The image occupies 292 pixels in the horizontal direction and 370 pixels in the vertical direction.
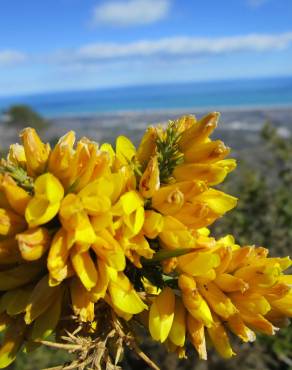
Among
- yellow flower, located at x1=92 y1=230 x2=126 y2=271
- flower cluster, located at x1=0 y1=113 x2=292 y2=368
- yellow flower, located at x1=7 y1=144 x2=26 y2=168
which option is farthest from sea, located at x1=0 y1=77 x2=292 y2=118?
yellow flower, located at x1=92 y1=230 x2=126 y2=271

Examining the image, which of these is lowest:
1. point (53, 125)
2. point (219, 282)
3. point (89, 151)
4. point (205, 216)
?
point (53, 125)

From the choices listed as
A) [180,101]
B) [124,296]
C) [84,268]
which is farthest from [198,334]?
[180,101]

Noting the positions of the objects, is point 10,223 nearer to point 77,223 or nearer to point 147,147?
point 77,223

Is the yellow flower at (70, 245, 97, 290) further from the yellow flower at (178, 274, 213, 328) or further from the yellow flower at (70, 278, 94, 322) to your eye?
the yellow flower at (178, 274, 213, 328)

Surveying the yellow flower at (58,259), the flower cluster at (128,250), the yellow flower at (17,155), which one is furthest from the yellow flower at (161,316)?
the yellow flower at (17,155)

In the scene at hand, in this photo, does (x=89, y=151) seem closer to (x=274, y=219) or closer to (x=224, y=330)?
(x=224, y=330)

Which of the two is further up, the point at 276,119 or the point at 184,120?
the point at 184,120

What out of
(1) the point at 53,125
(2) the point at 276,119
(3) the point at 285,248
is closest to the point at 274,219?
(3) the point at 285,248
